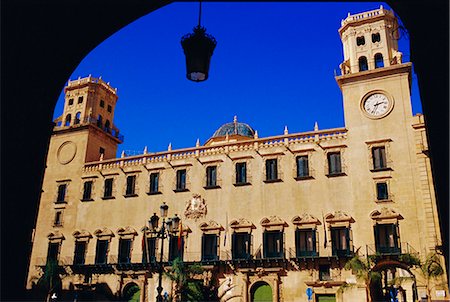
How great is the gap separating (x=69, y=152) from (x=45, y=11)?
1521 inches

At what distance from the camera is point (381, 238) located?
28062 millimetres

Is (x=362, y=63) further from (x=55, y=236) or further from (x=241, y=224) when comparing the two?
(x=55, y=236)

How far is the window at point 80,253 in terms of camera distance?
36.5m

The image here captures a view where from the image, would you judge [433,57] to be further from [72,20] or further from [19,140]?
[19,140]

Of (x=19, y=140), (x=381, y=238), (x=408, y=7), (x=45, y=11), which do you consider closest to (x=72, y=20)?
(x=45, y=11)

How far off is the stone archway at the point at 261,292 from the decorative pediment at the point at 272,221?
3913 millimetres

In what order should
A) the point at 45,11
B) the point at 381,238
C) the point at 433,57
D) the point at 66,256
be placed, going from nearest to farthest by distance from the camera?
the point at 433,57
the point at 45,11
the point at 381,238
the point at 66,256

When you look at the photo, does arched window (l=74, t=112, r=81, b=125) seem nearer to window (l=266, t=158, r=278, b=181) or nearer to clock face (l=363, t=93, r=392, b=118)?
window (l=266, t=158, r=278, b=181)

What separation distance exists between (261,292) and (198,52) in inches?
1080

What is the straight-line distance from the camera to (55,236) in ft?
125

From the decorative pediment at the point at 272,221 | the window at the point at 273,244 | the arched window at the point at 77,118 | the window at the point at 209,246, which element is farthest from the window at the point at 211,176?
the arched window at the point at 77,118

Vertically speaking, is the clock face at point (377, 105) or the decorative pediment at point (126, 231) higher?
the clock face at point (377, 105)

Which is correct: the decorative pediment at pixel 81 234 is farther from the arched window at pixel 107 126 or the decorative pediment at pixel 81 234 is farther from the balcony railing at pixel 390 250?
the balcony railing at pixel 390 250

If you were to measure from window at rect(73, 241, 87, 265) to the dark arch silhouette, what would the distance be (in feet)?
112
